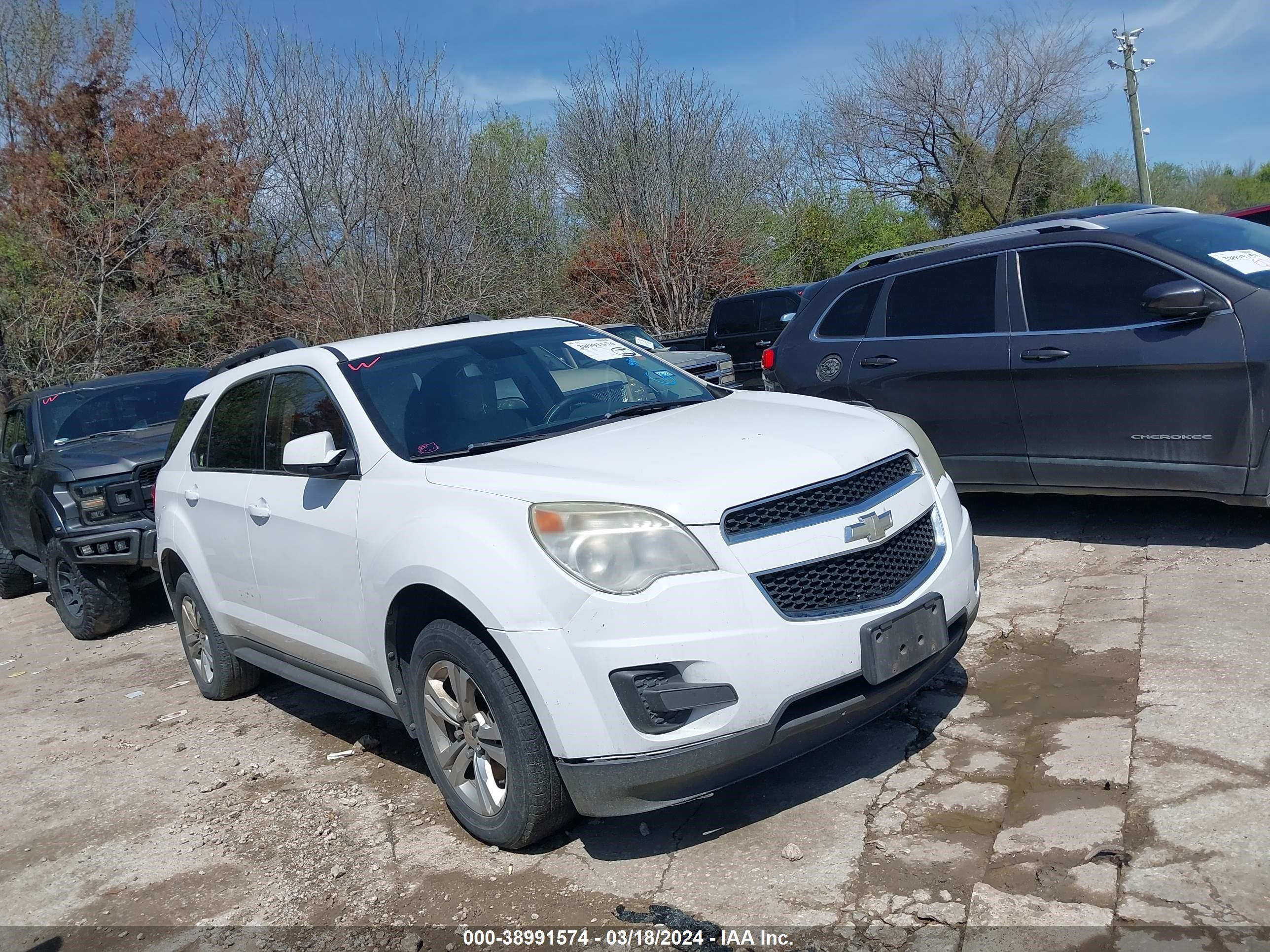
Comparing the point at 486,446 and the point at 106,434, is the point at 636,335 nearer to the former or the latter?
the point at 106,434

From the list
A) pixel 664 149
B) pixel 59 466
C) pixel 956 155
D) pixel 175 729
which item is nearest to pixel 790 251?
pixel 664 149

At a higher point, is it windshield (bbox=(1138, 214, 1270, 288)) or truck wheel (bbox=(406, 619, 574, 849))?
windshield (bbox=(1138, 214, 1270, 288))

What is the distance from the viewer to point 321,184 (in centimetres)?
1911

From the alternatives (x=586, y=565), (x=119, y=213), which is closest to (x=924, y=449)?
(x=586, y=565)

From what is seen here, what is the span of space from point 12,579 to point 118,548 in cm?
402

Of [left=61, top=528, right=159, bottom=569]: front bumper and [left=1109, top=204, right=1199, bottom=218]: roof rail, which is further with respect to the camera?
[left=61, top=528, right=159, bottom=569]: front bumper

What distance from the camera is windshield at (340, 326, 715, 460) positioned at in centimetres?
412

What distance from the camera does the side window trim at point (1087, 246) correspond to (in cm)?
543

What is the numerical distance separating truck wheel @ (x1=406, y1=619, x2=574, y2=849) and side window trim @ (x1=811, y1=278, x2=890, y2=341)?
4.28 m

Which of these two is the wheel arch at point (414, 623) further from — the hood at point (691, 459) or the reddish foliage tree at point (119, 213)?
the reddish foliage tree at point (119, 213)

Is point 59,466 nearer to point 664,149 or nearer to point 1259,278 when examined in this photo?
point 1259,278

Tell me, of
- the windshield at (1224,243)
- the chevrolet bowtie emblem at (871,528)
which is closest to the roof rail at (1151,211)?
the windshield at (1224,243)

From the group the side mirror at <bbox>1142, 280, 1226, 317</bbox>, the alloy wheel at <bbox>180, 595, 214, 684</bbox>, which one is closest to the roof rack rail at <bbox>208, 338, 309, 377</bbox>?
the alloy wheel at <bbox>180, 595, 214, 684</bbox>

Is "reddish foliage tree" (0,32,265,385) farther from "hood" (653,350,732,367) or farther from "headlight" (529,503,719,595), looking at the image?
"headlight" (529,503,719,595)
